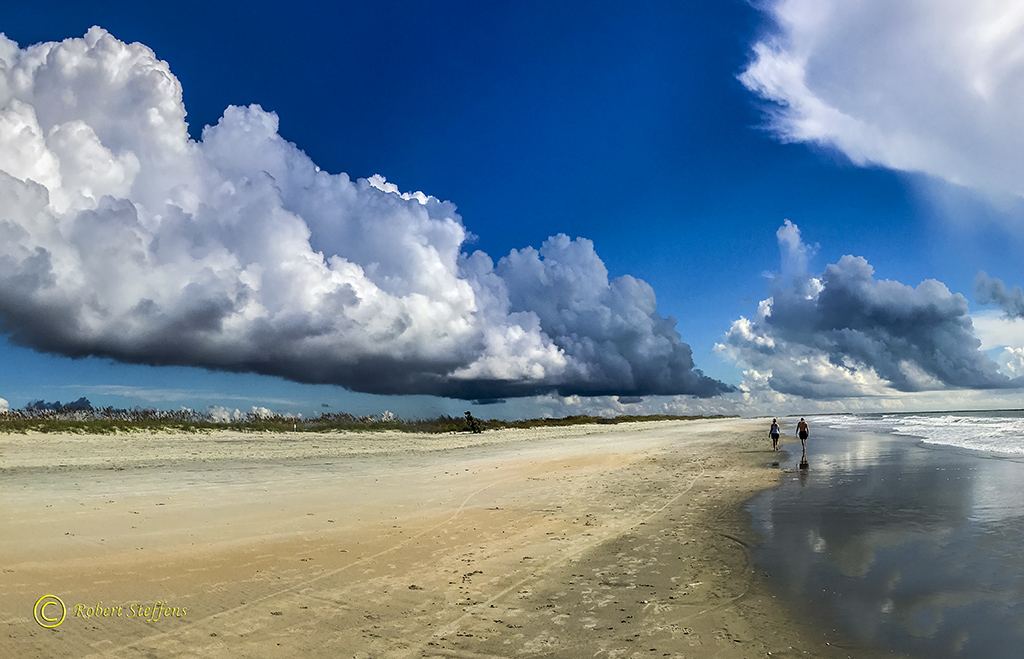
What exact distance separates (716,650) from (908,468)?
74.6ft

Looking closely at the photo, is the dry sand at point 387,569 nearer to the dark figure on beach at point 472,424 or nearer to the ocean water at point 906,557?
the ocean water at point 906,557

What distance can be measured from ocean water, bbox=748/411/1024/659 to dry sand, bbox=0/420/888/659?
804 millimetres

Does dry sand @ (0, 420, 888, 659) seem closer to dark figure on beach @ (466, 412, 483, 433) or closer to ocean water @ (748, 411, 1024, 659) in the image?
ocean water @ (748, 411, 1024, 659)

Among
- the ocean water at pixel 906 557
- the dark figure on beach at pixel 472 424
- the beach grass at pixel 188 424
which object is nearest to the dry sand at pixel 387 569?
the ocean water at pixel 906 557

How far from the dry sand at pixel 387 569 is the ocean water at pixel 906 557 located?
0.80 metres

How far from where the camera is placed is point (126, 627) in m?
7.27

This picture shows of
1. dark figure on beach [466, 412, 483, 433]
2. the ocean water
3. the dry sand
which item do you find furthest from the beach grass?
the ocean water

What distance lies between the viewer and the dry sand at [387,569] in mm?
6906

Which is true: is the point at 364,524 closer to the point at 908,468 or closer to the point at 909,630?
the point at 909,630

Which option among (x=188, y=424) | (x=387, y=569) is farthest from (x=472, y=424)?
(x=387, y=569)

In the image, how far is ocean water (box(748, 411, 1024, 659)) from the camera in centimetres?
708

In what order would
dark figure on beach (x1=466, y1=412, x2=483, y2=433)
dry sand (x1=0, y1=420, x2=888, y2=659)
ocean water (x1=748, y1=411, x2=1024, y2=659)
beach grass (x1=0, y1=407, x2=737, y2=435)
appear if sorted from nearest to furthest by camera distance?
dry sand (x1=0, y1=420, x2=888, y2=659)
ocean water (x1=748, y1=411, x2=1024, y2=659)
beach grass (x1=0, y1=407, x2=737, y2=435)
dark figure on beach (x1=466, y1=412, x2=483, y2=433)

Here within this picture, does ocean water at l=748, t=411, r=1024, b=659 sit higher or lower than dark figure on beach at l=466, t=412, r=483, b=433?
higher

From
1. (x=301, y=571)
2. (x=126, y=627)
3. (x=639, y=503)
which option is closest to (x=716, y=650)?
(x=301, y=571)
